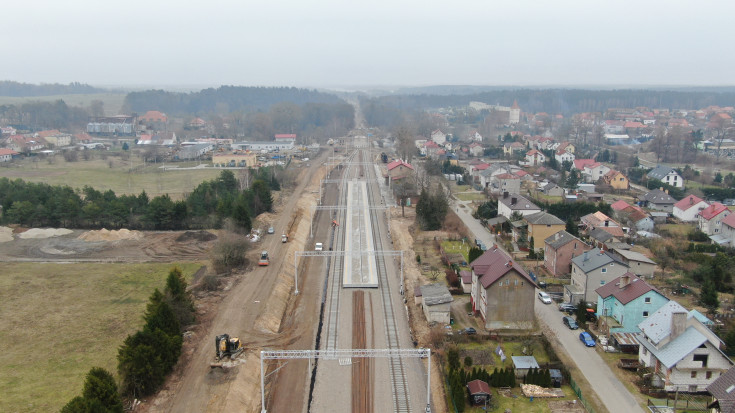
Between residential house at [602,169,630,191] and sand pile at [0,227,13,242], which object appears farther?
residential house at [602,169,630,191]

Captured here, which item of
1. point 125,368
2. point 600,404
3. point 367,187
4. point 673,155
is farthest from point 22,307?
point 673,155

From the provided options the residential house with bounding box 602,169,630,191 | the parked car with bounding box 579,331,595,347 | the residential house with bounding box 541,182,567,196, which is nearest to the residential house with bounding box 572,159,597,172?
the residential house with bounding box 602,169,630,191

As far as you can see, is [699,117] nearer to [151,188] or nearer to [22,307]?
[151,188]

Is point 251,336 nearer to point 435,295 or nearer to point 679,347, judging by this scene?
point 435,295

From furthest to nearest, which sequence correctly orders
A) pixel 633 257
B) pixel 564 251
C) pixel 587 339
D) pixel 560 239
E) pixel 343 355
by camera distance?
pixel 560 239
pixel 564 251
pixel 633 257
pixel 587 339
pixel 343 355

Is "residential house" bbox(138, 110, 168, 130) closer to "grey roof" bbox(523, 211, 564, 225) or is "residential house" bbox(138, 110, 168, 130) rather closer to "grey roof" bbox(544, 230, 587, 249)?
"grey roof" bbox(523, 211, 564, 225)

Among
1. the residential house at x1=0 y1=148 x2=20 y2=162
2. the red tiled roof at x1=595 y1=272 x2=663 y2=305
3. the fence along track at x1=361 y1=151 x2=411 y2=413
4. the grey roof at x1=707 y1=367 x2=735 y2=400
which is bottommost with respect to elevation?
the fence along track at x1=361 y1=151 x2=411 y2=413

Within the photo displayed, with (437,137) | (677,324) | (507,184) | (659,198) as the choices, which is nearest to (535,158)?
(507,184)

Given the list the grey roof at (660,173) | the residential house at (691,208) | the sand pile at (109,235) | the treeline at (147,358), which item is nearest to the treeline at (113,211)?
the sand pile at (109,235)
